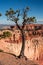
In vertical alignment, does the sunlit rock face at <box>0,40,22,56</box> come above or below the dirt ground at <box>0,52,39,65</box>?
below

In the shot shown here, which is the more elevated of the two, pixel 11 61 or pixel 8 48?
pixel 11 61

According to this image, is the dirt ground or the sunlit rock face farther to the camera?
the sunlit rock face

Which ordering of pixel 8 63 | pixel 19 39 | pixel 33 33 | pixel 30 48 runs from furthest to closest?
pixel 33 33 → pixel 19 39 → pixel 30 48 → pixel 8 63

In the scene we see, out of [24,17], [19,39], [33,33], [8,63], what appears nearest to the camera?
[8,63]

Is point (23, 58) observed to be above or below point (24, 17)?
below

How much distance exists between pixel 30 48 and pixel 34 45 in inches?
68.0

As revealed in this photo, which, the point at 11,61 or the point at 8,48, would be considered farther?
the point at 8,48

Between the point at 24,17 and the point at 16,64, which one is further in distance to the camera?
the point at 24,17

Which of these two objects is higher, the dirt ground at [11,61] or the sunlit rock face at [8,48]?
the dirt ground at [11,61]

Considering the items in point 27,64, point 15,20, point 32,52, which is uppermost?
point 15,20

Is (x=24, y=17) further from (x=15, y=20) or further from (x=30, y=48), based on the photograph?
(x=30, y=48)

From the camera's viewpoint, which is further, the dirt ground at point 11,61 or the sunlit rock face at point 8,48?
the sunlit rock face at point 8,48

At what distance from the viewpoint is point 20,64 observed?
19.8 m

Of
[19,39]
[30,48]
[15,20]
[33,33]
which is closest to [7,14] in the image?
[15,20]
